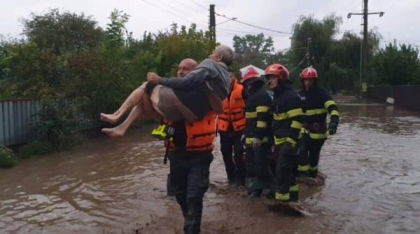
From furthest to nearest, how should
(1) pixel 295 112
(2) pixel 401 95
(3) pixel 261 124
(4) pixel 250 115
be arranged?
(2) pixel 401 95 → (4) pixel 250 115 → (3) pixel 261 124 → (1) pixel 295 112

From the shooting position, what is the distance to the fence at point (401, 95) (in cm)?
2881

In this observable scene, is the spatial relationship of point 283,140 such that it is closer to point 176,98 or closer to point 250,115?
point 250,115

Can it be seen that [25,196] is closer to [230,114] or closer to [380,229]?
[230,114]

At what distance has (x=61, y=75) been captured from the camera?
15.4m

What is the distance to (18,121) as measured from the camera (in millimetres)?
12398

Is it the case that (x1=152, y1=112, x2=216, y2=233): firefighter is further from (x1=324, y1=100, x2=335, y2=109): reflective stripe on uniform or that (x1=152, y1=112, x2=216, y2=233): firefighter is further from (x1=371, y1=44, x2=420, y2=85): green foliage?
(x1=371, y1=44, x2=420, y2=85): green foliage

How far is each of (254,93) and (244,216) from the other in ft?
5.85

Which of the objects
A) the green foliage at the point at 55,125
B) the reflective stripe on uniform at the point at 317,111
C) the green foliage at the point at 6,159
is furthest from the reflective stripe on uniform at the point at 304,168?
Answer: the green foliage at the point at 55,125

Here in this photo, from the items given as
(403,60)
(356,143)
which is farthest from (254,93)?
(403,60)

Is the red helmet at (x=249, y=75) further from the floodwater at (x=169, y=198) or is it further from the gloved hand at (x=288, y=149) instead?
the floodwater at (x=169, y=198)

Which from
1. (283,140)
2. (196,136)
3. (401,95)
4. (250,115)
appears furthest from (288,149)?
(401,95)

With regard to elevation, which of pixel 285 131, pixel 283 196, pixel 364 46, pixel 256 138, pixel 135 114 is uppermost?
pixel 364 46

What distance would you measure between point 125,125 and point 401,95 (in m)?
30.6

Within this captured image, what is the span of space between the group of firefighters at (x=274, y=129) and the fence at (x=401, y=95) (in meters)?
21.7
